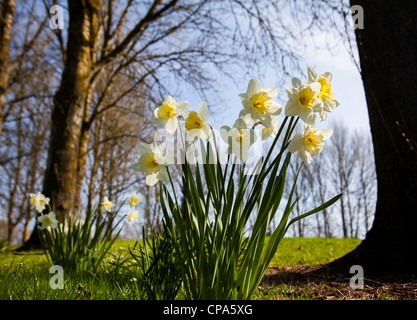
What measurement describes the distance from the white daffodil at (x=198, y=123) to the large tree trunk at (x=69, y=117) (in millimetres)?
4118

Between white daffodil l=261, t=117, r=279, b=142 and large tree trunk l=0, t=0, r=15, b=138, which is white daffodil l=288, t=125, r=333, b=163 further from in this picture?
large tree trunk l=0, t=0, r=15, b=138

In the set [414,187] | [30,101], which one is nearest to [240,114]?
[414,187]

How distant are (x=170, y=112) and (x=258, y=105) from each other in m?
0.40

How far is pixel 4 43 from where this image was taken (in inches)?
249

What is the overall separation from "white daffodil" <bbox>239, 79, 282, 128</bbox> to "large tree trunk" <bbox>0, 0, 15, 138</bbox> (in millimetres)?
6431

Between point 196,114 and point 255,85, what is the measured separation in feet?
0.90

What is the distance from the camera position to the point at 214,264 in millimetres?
1282

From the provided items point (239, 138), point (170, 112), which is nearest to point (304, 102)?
point (239, 138)

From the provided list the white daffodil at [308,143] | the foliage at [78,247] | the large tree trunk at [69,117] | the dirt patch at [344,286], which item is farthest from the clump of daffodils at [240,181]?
the large tree trunk at [69,117]

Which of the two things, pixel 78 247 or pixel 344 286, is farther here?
pixel 78 247

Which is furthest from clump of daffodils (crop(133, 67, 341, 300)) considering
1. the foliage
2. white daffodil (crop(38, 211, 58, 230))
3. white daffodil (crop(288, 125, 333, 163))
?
white daffodil (crop(38, 211, 58, 230))

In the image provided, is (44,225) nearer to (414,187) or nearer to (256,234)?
(256,234)

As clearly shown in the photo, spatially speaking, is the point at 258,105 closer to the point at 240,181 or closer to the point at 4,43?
the point at 240,181

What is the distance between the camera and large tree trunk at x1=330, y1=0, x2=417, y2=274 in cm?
251
